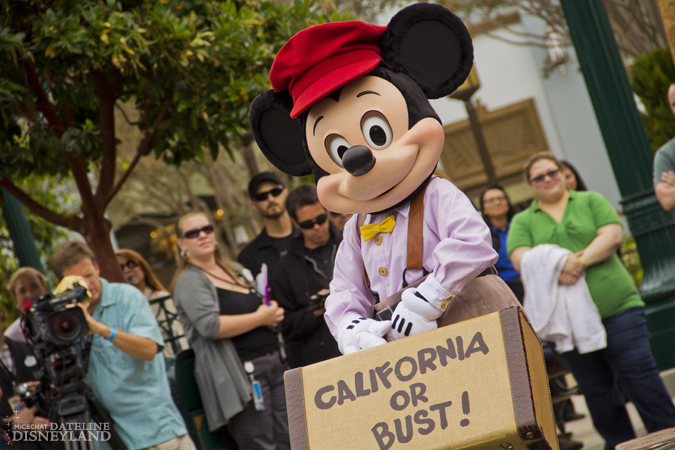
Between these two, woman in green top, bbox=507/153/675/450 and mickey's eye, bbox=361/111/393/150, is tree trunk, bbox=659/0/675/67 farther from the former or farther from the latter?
mickey's eye, bbox=361/111/393/150

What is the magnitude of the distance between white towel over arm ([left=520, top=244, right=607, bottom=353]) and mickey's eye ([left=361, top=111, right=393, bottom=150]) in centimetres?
194

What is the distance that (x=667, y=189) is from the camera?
4.02 metres

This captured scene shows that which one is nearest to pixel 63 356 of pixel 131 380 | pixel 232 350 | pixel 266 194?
pixel 131 380

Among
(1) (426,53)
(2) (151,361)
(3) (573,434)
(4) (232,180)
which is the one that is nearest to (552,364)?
(3) (573,434)

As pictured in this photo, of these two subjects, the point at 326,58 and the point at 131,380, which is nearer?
the point at 326,58

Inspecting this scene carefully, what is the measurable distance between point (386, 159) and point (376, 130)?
141 millimetres

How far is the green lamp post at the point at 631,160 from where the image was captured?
16.1ft

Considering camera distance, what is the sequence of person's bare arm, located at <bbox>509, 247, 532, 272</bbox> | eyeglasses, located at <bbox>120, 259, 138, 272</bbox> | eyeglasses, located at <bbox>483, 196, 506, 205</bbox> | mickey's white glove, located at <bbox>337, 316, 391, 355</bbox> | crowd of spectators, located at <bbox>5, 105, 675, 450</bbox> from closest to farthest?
mickey's white glove, located at <bbox>337, 316, 391, 355</bbox>
crowd of spectators, located at <bbox>5, 105, 675, 450</bbox>
person's bare arm, located at <bbox>509, 247, 532, 272</bbox>
eyeglasses, located at <bbox>483, 196, 506, 205</bbox>
eyeglasses, located at <bbox>120, 259, 138, 272</bbox>

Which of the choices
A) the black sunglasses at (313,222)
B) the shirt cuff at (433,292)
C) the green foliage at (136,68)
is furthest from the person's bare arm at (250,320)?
the shirt cuff at (433,292)

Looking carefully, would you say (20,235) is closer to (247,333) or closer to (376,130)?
(247,333)

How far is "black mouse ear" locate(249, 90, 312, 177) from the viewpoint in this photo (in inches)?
111

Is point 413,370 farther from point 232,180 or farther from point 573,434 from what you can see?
point 232,180

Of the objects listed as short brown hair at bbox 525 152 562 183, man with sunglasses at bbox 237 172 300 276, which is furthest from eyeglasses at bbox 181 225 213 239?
short brown hair at bbox 525 152 562 183

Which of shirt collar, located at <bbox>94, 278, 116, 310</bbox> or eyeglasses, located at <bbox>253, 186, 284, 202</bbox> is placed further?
eyeglasses, located at <bbox>253, 186, 284, 202</bbox>
